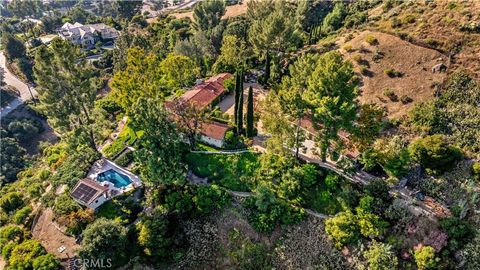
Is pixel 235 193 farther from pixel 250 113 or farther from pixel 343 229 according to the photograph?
pixel 343 229

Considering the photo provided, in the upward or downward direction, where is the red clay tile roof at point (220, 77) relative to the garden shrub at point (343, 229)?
upward

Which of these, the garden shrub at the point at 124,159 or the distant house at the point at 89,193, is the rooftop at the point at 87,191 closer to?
the distant house at the point at 89,193

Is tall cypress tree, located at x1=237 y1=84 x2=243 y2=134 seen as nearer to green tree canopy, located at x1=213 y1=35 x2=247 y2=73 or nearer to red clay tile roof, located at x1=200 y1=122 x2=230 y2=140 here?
red clay tile roof, located at x1=200 y1=122 x2=230 y2=140

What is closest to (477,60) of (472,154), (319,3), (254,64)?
(472,154)

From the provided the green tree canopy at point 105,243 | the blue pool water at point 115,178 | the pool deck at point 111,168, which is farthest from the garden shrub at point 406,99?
the green tree canopy at point 105,243

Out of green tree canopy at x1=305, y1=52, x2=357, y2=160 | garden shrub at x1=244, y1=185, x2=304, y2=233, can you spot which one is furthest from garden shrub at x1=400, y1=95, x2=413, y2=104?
garden shrub at x1=244, y1=185, x2=304, y2=233
